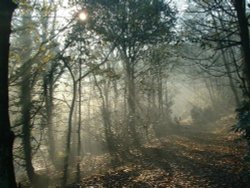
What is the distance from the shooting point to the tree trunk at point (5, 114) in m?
6.68

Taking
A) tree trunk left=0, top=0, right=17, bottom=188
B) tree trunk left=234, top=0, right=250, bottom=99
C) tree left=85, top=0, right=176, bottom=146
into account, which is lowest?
tree trunk left=0, top=0, right=17, bottom=188

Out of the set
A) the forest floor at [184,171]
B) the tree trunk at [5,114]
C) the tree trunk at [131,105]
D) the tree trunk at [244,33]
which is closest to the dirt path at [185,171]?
the forest floor at [184,171]

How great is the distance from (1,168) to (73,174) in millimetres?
10476

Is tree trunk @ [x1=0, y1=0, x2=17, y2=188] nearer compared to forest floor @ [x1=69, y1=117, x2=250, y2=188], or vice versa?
tree trunk @ [x1=0, y1=0, x2=17, y2=188]

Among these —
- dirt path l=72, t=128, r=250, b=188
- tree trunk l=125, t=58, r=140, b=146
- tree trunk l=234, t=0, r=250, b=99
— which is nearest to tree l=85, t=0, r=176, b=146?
tree trunk l=125, t=58, r=140, b=146

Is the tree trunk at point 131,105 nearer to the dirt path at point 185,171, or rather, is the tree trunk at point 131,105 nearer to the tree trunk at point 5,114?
the dirt path at point 185,171

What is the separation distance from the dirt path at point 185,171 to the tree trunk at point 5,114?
519cm

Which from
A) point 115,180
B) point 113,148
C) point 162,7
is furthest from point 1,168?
point 162,7

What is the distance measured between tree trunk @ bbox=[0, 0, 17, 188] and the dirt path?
519 centimetres

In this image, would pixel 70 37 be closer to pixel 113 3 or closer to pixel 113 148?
pixel 113 3

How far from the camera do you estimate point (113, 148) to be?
20.6 metres

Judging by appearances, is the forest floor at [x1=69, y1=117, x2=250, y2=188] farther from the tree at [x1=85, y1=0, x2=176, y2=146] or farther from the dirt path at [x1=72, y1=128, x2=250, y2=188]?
the tree at [x1=85, y1=0, x2=176, y2=146]

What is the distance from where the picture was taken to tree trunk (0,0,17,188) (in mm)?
6676

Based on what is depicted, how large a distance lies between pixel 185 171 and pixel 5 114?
731cm
